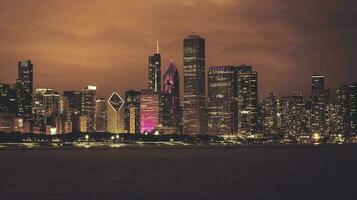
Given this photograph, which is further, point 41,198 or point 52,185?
point 52,185

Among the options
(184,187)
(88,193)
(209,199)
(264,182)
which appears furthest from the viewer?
Answer: (264,182)

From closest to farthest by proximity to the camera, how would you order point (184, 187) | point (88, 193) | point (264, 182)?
point (88, 193) < point (184, 187) < point (264, 182)

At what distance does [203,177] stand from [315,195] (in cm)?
2933

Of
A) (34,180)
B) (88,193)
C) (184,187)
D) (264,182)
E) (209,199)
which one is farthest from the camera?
(34,180)

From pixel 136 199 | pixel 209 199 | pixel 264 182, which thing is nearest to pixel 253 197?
pixel 209 199

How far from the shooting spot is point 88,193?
7575 cm

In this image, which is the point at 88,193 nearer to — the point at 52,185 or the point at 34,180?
the point at 52,185

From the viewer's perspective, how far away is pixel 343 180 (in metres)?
91.5

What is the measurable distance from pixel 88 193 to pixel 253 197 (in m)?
19.9

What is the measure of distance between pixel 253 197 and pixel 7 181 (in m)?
40.9

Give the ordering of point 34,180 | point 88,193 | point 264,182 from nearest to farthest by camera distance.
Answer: point 88,193, point 264,182, point 34,180

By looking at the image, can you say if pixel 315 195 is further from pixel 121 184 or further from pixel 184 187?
pixel 121 184

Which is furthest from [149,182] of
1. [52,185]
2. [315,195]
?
[315,195]

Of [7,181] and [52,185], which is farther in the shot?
[7,181]
